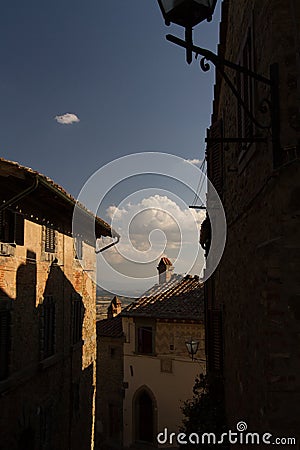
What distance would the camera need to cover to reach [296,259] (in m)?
3.25

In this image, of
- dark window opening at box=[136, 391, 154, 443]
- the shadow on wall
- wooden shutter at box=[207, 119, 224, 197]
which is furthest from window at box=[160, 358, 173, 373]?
wooden shutter at box=[207, 119, 224, 197]

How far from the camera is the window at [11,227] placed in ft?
29.0

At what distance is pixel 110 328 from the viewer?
68.7ft

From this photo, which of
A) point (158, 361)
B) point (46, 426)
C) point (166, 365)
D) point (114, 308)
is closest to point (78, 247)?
point (46, 426)

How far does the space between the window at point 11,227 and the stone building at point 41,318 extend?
0.07 feet

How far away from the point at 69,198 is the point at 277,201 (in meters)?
7.66

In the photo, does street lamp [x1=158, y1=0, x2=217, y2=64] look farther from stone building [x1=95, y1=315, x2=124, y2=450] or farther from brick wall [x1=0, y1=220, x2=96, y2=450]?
stone building [x1=95, y1=315, x2=124, y2=450]

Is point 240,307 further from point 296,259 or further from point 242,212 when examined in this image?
point 296,259

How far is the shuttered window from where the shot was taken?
778 cm

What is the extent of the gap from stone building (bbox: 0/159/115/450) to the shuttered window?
422 centimetres

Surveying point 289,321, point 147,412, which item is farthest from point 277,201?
point 147,412

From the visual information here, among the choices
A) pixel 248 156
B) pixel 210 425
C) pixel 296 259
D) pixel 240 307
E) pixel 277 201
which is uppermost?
pixel 248 156

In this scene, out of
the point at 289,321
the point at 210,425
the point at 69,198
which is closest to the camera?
the point at 289,321

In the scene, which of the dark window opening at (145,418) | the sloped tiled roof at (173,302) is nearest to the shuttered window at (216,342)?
the sloped tiled roof at (173,302)
